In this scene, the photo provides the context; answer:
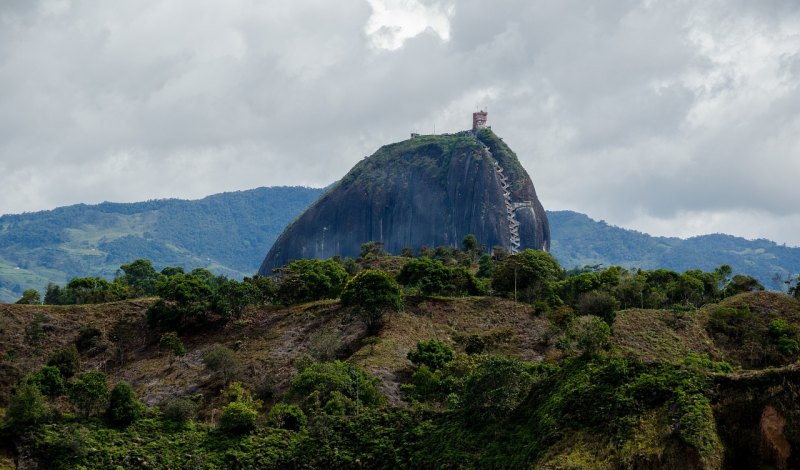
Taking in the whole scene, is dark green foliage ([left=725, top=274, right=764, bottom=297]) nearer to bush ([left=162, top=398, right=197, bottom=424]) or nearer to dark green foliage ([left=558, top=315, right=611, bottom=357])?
dark green foliage ([left=558, top=315, right=611, bottom=357])

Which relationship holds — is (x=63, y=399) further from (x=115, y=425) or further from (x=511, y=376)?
(x=511, y=376)

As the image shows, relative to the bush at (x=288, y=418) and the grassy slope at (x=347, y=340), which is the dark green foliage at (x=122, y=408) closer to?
the grassy slope at (x=347, y=340)

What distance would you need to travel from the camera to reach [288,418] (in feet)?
178

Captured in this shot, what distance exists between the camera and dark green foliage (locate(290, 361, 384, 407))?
55531 millimetres

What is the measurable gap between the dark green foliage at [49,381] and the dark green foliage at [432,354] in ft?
85.2

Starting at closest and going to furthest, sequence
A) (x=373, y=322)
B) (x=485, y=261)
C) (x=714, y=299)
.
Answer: (x=373, y=322) < (x=714, y=299) < (x=485, y=261)

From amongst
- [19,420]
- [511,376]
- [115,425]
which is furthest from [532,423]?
[19,420]

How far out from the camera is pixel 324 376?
186 feet

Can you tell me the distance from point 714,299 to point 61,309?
64.6 meters

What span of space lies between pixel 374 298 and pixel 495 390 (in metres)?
23.3

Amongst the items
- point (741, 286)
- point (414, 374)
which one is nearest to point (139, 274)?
point (414, 374)

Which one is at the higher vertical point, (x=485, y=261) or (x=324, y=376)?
(x=485, y=261)

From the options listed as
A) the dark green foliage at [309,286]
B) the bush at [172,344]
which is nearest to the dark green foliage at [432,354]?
the bush at [172,344]

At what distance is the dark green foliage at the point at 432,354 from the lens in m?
63.5
